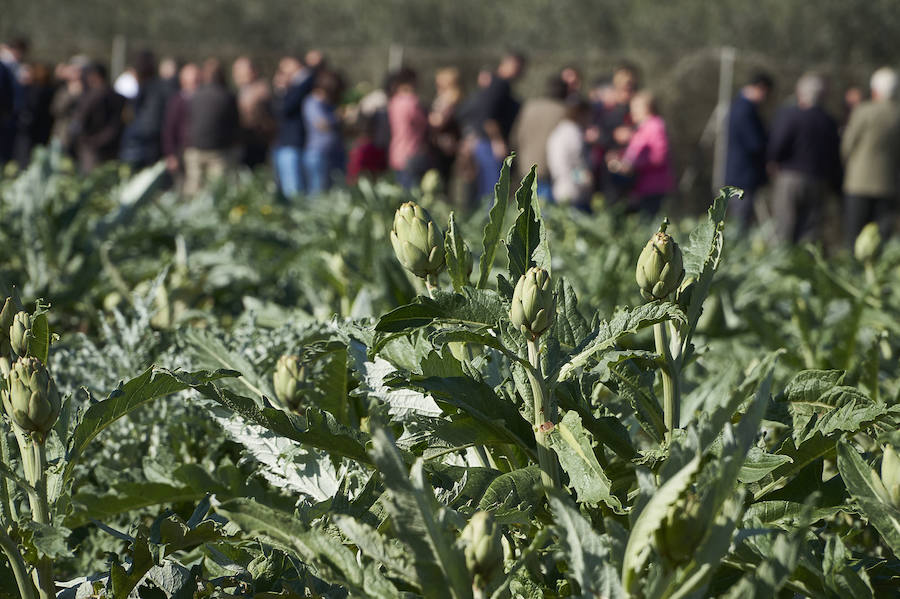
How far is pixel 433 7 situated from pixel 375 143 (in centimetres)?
1610

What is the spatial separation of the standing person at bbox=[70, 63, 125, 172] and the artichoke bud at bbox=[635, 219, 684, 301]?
927cm

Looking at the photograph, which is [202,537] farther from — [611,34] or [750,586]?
[611,34]

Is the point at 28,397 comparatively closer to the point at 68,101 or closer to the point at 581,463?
the point at 581,463

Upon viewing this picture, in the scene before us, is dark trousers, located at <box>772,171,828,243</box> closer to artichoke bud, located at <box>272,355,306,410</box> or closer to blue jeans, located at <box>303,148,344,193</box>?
blue jeans, located at <box>303,148,344,193</box>

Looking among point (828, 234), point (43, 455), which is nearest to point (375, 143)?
point (828, 234)

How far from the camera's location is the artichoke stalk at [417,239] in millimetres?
1160

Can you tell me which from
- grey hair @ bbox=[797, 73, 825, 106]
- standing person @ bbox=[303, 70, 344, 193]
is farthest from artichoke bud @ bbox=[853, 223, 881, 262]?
standing person @ bbox=[303, 70, 344, 193]

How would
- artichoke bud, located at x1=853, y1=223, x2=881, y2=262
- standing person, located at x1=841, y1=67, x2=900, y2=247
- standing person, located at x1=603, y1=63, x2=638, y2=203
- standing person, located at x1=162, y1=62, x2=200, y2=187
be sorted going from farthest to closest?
standing person, located at x1=162, y1=62, x2=200, y2=187
standing person, located at x1=603, y1=63, x2=638, y2=203
standing person, located at x1=841, y1=67, x2=900, y2=247
artichoke bud, located at x1=853, y1=223, x2=881, y2=262

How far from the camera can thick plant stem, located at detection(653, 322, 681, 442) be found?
1.14 meters

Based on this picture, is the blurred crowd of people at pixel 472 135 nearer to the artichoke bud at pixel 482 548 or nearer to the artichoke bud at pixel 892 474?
the artichoke bud at pixel 892 474

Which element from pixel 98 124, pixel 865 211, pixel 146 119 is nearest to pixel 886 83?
pixel 865 211

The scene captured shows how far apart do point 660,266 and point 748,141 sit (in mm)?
8137

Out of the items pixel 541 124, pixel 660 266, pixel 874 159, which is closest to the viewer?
pixel 660 266

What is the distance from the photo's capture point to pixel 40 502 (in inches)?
41.9
